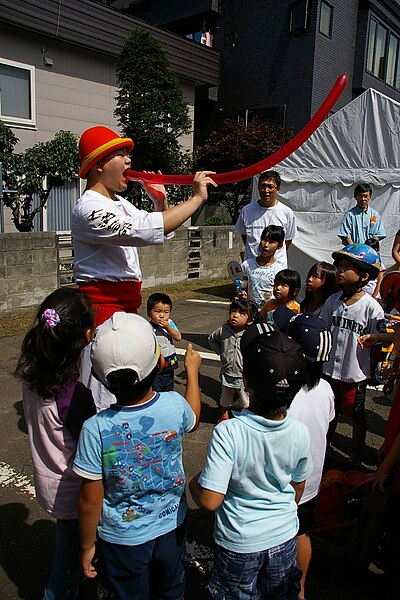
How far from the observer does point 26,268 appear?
23.0 feet

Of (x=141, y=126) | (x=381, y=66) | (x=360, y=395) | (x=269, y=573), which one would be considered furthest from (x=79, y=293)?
(x=381, y=66)

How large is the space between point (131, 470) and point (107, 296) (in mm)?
910

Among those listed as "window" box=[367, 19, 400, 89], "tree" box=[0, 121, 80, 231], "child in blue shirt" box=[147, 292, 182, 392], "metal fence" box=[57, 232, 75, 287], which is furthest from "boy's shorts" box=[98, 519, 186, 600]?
"window" box=[367, 19, 400, 89]

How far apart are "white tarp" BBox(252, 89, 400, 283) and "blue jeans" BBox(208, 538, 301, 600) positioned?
22.0 feet

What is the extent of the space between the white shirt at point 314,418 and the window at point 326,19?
1496cm

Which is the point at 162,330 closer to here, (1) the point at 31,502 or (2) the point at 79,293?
(1) the point at 31,502

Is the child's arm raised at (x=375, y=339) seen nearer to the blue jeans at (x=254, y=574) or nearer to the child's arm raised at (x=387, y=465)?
the child's arm raised at (x=387, y=465)

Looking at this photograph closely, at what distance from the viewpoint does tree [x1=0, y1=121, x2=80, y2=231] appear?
26.2 feet

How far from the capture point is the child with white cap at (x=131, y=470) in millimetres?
1587

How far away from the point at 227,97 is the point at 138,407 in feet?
53.9

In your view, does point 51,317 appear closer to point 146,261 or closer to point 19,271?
point 19,271

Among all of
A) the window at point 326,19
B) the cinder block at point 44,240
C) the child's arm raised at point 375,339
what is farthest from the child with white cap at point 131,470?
the window at point 326,19

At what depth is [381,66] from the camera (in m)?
17.3

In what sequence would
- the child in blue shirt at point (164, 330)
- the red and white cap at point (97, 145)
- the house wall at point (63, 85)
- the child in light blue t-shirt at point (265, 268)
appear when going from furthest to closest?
1. the house wall at point (63, 85)
2. the child in light blue t-shirt at point (265, 268)
3. the child in blue shirt at point (164, 330)
4. the red and white cap at point (97, 145)
